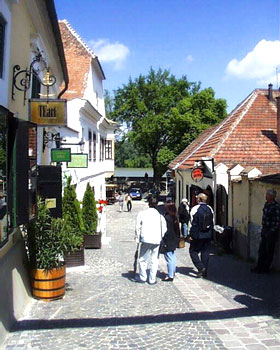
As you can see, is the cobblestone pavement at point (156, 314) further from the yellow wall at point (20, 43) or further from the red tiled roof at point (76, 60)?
the red tiled roof at point (76, 60)

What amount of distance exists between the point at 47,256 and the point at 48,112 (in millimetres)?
2432

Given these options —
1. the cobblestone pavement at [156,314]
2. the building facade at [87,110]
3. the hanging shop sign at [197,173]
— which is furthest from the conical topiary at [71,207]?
the building facade at [87,110]

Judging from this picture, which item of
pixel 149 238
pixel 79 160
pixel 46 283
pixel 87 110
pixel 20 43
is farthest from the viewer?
pixel 87 110

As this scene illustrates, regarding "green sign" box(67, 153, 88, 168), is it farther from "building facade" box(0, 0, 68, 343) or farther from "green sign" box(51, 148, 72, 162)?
"building facade" box(0, 0, 68, 343)

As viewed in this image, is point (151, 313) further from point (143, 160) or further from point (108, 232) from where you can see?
point (143, 160)

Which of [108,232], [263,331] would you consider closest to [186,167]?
[108,232]

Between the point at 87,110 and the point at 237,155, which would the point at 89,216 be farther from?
the point at 87,110

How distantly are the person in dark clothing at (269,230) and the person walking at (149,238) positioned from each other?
203 centimetres

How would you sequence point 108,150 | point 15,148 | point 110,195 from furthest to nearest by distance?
point 110,195 < point 108,150 < point 15,148

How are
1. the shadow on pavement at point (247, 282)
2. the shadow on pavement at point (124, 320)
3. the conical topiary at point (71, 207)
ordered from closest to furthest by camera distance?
the shadow on pavement at point (124, 320) < the shadow on pavement at point (247, 282) < the conical topiary at point (71, 207)

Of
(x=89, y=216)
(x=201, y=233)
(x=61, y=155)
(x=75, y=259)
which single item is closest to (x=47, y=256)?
(x=75, y=259)

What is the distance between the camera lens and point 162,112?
44.5 m

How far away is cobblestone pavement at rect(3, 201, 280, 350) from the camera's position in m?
5.02

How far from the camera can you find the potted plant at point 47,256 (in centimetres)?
664
